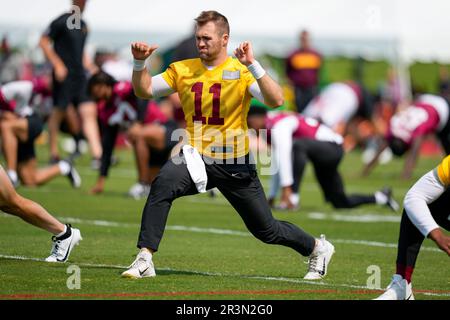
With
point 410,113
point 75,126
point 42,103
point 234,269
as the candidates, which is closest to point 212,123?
point 234,269

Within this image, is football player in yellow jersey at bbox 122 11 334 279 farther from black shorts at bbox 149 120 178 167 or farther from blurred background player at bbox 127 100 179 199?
black shorts at bbox 149 120 178 167

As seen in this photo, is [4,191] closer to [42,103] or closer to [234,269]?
[234,269]

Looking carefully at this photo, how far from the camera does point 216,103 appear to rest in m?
8.16

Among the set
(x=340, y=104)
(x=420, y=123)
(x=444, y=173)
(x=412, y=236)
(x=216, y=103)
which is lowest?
(x=340, y=104)

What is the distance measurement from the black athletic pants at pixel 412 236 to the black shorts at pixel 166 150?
7.82 m

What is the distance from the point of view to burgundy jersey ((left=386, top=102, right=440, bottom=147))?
1705 cm

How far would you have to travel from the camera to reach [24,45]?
26500mm

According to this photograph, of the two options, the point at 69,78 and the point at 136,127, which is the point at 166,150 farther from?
the point at 69,78

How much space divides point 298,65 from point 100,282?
15713mm

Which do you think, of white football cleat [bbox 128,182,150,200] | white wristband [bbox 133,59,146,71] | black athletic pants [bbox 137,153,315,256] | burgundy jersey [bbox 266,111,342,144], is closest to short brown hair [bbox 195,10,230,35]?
white wristband [bbox 133,59,146,71]

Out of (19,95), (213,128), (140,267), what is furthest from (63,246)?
(19,95)

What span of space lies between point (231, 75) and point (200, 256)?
2046 mm

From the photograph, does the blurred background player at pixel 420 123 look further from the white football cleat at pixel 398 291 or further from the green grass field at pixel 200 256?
the white football cleat at pixel 398 291

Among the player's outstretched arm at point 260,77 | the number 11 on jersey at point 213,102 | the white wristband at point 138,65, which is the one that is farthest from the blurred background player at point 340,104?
the player's outstretched arm at point 260,77
